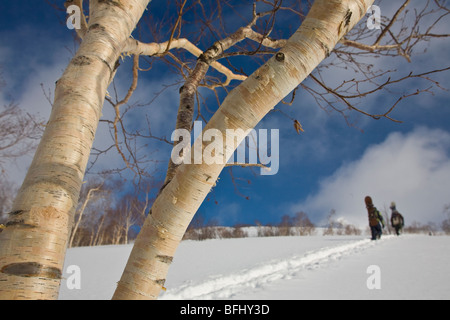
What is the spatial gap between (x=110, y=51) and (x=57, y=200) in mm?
685

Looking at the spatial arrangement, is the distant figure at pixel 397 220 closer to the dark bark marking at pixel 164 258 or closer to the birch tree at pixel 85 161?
the birch tree at pixel 85 161

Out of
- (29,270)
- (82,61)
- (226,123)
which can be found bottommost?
(29,270)

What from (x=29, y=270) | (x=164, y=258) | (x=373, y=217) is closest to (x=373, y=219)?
(x=373, y=217)

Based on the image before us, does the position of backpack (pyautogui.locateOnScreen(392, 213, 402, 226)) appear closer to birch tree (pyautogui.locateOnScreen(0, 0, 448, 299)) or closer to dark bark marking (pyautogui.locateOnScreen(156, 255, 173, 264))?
birch tree (pyautogui.locateOnScreen(0, 0, 448, 299))

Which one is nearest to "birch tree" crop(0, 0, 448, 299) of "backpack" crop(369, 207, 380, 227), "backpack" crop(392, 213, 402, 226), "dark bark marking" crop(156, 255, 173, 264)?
"dark bark marking" crop(156, 255, 173, 264)

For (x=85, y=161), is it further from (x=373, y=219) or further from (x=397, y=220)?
(x=397, y=220)

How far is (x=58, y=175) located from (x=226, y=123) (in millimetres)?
572

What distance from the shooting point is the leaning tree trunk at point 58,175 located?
0.64 m

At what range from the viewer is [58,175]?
750mm

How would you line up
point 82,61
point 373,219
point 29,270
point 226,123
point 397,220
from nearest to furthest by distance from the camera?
point 29,270
point 226,123
point 82,61
point 373,219
point 397,220

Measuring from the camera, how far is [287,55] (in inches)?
31.0

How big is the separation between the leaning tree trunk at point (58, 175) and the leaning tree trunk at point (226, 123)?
0.25 meters
